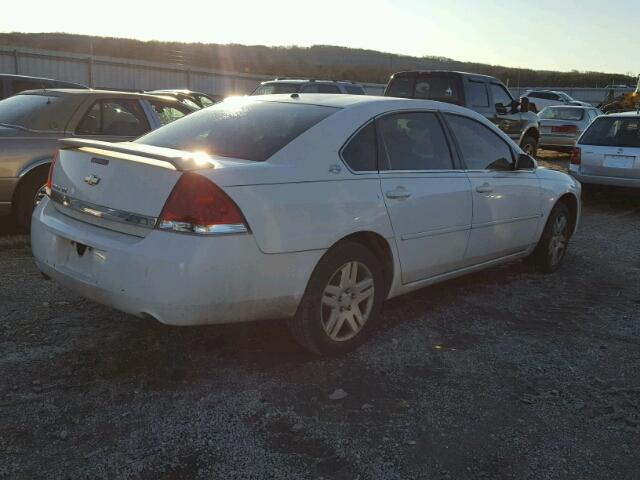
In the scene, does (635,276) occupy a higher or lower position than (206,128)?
lower

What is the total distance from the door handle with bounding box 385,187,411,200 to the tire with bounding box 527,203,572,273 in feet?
7.45

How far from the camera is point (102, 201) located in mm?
3389

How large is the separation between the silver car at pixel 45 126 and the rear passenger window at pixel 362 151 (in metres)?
Answer: 3.69

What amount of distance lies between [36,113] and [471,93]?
802 centimetres

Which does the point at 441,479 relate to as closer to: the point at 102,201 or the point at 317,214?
the point at 317,214

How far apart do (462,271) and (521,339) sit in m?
0.70

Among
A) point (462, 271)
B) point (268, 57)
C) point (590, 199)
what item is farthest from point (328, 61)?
point (462, 271)

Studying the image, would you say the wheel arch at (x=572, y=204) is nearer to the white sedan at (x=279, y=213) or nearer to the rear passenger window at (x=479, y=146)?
the rear passenger window at (x=479, y=146)

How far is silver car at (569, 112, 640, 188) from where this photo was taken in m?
9.55

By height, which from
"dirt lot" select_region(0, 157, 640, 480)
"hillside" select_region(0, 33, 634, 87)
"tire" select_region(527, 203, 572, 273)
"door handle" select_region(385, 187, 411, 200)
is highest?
"hillside" select_region(0, 33, 634, 87)

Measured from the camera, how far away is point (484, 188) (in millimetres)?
4742

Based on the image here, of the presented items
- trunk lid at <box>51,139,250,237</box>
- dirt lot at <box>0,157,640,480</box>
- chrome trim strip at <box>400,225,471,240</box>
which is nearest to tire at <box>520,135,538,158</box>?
dirt lot at <box>0,157,640,480</box>

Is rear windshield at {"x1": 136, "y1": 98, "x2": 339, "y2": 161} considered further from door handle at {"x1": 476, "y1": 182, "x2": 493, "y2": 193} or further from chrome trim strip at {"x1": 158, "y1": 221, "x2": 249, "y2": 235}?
door handle at {"x1": 476, "y1": 182, "x2": 493, "y2": 193}

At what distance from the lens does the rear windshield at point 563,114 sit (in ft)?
58.3
